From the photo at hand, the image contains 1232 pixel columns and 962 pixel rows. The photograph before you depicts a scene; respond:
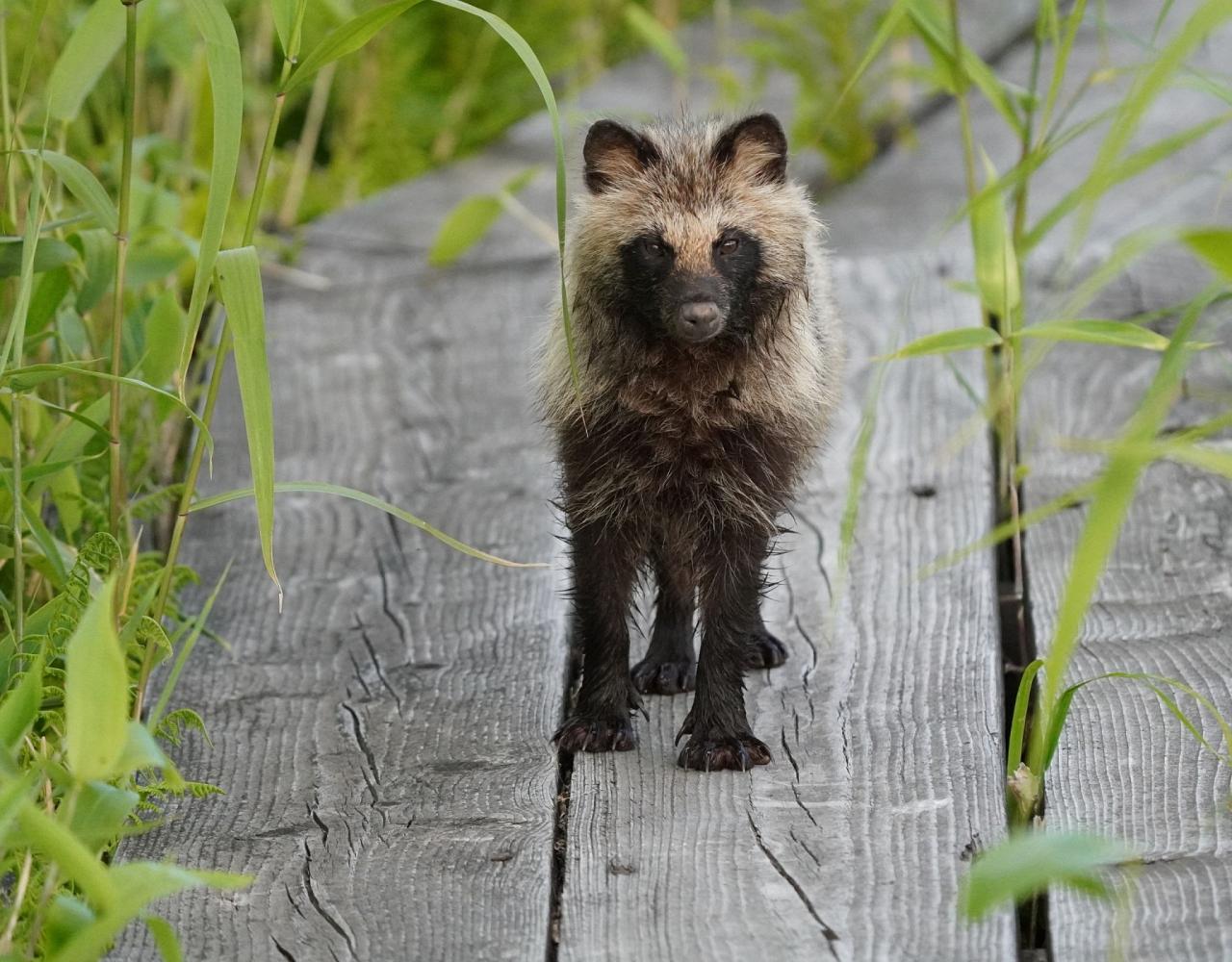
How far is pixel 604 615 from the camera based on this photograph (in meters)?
3.47

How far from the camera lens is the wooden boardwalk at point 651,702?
2.74 m

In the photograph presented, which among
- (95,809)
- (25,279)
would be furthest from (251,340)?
(95,809)

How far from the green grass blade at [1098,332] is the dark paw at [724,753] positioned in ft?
3.29

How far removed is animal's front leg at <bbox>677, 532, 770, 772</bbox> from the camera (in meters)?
3.23

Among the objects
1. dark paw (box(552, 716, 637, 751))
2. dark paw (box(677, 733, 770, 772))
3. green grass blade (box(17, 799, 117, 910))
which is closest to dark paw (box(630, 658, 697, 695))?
dark paw (box(552, 716, 637, 751))

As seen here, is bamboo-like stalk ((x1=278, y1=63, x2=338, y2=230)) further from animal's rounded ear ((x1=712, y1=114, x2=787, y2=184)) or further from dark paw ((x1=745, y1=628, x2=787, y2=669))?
dark paw ((x1=745, y1=628, x2=787, y2=669))

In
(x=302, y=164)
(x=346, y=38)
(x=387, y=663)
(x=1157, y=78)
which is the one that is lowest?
(x=387, y=663)

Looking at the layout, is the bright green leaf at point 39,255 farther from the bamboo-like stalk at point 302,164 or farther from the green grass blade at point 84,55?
the bamboo-like stalk at point 302,164

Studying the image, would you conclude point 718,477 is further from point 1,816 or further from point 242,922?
point 1,816

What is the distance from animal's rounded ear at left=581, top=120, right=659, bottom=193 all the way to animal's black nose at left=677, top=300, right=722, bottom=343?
0.41m

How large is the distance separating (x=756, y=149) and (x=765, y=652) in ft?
3.63

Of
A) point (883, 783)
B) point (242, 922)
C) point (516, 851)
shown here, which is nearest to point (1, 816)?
point (242, 922)

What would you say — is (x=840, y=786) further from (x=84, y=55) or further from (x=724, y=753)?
(x=84, y=55)

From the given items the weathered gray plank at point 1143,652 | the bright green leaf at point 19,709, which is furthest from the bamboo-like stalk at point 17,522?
the weathered gray plank at point 1143,652
